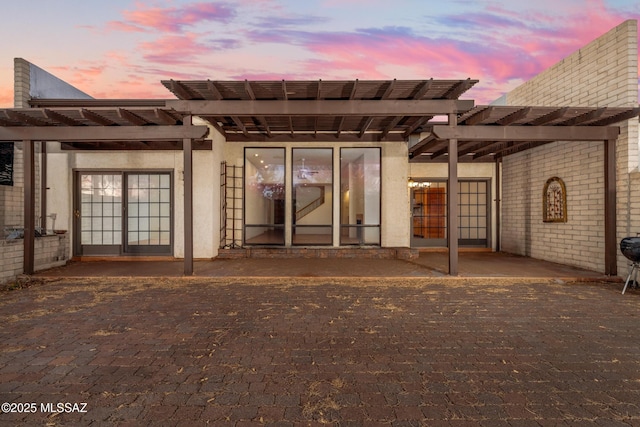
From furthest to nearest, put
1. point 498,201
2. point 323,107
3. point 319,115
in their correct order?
1. point 498,201
2. point 319,115
3. point 323,107

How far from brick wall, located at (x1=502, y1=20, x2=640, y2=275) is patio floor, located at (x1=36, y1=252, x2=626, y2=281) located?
0.58m

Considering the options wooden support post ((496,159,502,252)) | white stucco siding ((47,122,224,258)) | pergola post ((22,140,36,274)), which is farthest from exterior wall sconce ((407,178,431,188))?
pergola post ((22,140,36,274))

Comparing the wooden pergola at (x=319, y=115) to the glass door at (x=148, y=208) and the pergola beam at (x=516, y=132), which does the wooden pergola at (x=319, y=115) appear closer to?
the pergola beam at (x=516, y=132)

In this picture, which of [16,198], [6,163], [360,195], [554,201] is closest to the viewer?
[16,198]

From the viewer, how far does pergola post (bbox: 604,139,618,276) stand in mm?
5570

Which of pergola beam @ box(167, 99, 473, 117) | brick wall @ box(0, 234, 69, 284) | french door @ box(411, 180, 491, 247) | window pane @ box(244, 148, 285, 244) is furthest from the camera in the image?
french door @ box(411, 180, 491, 247)

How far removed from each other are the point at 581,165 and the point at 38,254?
464 inches

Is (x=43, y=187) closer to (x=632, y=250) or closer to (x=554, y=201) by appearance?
(x=632, y=250)

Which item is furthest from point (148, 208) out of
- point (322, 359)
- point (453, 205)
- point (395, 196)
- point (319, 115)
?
point (453, 205)

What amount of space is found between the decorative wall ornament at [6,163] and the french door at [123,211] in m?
1.24

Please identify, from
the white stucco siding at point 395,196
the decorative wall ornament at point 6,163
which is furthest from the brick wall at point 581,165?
the decorative wall ornament at point 6,163

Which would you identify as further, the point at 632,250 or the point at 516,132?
the point at 516,132

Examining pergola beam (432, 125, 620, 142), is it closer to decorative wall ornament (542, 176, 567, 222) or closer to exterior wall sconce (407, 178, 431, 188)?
decorative wall ornament (542, 176, 567, 222)

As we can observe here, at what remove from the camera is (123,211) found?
791 centimetres
